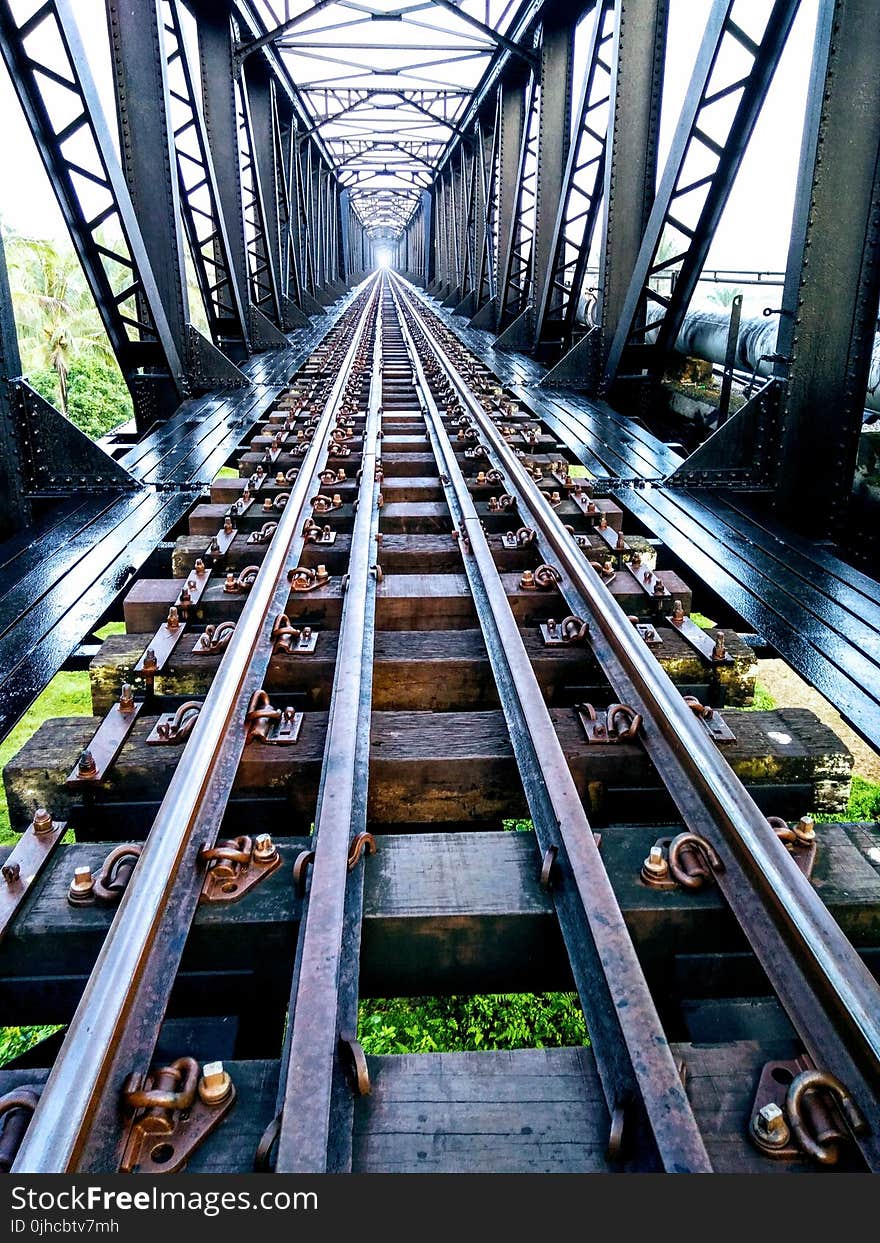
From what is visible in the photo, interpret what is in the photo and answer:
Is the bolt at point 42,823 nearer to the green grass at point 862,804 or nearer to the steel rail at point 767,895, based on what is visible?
the steel rail at point 767,895

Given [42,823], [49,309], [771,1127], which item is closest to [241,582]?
[42,823]

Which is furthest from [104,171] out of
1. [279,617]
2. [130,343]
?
[279,617]

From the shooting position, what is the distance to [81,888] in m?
1.88

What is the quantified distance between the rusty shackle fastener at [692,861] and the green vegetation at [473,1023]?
3.96 ft

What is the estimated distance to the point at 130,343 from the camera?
7285 millimetres

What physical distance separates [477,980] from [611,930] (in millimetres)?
361

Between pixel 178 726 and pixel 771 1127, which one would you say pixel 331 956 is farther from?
pixel 178 726

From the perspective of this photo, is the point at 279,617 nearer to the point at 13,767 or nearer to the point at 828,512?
the point at 13,767

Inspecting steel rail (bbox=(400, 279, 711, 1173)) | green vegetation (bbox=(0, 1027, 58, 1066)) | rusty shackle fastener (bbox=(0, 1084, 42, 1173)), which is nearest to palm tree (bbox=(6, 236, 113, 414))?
green vegetation (bbox=(0, 1027, 58, 1066))

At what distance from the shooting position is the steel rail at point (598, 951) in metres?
1.34

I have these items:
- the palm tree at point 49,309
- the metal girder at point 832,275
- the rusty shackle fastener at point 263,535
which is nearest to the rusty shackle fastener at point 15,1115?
the rusty shackle fastener at point 263,535

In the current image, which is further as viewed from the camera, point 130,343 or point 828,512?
point 130,343

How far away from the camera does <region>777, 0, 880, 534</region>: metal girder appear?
416 cm

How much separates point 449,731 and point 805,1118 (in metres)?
1.41
